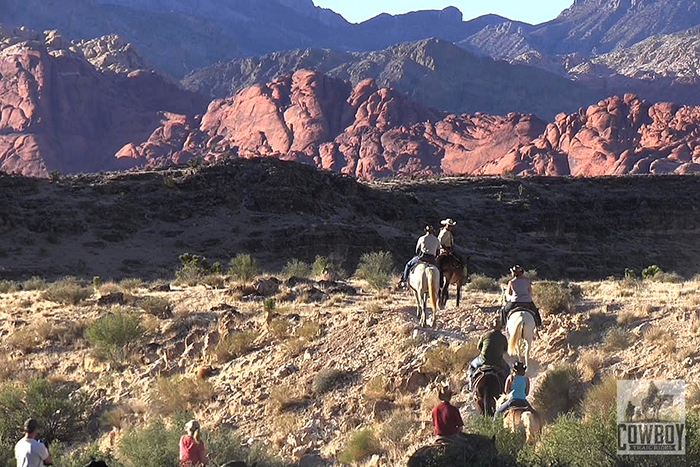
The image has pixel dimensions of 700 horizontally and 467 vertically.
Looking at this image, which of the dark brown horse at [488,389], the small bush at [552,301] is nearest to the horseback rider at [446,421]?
the dark brown horse at [488,389]

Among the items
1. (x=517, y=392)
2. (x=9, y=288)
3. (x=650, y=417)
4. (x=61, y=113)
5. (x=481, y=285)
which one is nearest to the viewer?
(x=650, y=417)

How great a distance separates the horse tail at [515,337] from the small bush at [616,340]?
1.66 metres

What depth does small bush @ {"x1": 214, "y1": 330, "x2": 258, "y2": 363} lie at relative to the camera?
757 inches

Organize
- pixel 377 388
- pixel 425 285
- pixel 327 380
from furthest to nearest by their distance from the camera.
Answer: pixel 425 285 < pixel 327 380 < pixel 377 388

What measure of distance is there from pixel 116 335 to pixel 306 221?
3665cm

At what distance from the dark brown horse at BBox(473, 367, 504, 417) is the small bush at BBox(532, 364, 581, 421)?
897 millimetres

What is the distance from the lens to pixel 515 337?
1530 cm

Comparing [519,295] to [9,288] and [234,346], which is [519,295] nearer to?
[234,346]

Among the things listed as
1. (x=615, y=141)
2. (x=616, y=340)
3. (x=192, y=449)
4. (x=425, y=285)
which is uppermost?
(x=425, y=285)

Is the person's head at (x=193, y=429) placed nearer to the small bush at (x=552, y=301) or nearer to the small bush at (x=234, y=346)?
the small bush at (x=234, y=346)

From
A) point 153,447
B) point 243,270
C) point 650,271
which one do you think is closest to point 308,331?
point 153,447

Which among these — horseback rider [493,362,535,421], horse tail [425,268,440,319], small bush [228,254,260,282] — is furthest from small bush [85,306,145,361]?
horseback rider [493,362,535,421]

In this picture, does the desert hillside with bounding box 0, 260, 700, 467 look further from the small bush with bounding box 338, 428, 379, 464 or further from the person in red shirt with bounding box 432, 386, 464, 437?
the person in red shirt with bounding box 432, 386, 464, 437

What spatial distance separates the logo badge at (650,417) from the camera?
1066cm
